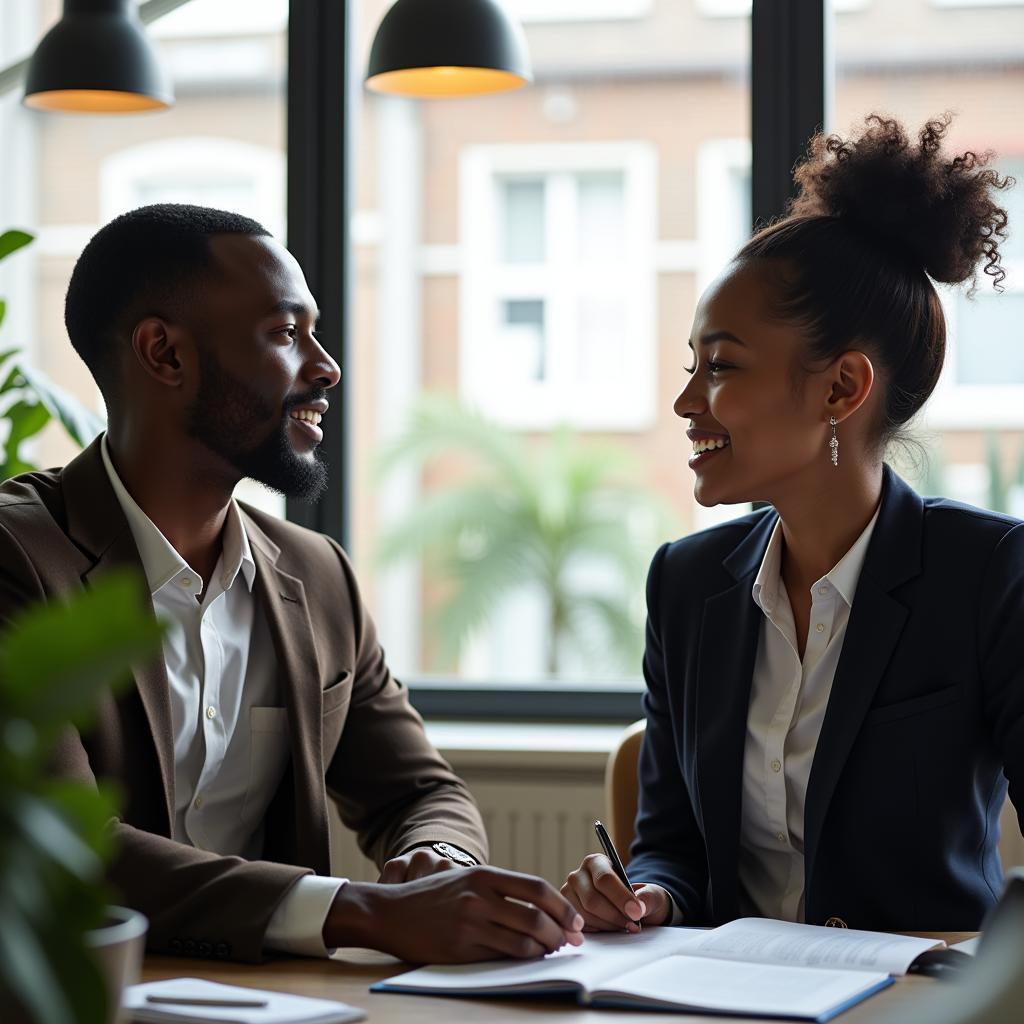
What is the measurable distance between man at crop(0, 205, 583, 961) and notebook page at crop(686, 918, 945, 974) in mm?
375

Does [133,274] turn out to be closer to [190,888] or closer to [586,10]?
[190,888]

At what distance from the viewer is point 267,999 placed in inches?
45.2

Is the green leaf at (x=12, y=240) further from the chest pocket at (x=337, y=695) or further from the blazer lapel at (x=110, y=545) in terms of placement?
the chest pocket at (x=337, y=695)

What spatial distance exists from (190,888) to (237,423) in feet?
2.39

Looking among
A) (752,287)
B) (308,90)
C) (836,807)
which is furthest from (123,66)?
(836,807)

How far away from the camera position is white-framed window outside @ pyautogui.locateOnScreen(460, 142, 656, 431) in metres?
6.72

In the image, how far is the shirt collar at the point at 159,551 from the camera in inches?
Answer: 71.3

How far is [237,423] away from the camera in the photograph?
1950 mm

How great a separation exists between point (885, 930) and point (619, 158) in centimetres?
552

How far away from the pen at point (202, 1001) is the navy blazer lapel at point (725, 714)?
0.71 m

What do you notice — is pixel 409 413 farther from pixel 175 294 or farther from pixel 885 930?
pixel 885 930

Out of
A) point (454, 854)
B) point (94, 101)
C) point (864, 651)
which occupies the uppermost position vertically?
point (94, 101)

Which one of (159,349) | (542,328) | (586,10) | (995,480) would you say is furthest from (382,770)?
(542,328)

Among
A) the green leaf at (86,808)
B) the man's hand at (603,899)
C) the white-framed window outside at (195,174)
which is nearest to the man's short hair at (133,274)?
the man's hand at (603,899)
